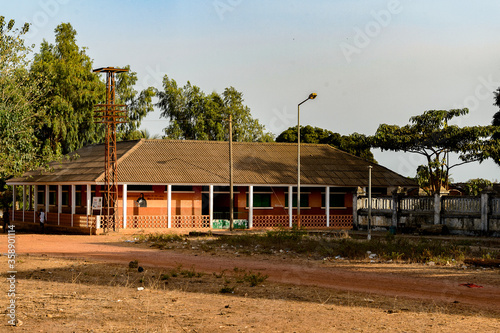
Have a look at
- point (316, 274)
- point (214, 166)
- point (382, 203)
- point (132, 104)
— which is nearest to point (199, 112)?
point (132, 104)

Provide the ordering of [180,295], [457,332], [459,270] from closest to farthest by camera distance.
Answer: [457,332]
[180,295]
[459,270]

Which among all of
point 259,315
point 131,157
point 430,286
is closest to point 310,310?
point 259,315

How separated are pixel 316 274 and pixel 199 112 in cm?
4698

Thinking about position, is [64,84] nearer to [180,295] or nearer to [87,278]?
[87,278]

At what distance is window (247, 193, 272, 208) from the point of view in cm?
4159

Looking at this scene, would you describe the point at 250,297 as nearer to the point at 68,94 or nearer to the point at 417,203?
the point at 417,203

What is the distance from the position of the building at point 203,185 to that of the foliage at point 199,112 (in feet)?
49.9

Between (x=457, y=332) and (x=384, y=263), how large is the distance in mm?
9420

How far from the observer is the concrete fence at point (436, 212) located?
90.1 ft

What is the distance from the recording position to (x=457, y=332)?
9766 millimetres

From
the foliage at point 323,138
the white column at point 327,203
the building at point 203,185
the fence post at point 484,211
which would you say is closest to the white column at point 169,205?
the building at point 203,185

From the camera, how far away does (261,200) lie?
4172 cm

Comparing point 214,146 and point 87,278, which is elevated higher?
point 214,146

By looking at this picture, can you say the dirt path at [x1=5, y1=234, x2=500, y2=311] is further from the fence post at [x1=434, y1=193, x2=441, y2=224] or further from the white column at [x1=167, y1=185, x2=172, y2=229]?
the white column at [x1=167, y1=185, x2=172, y2=229]
